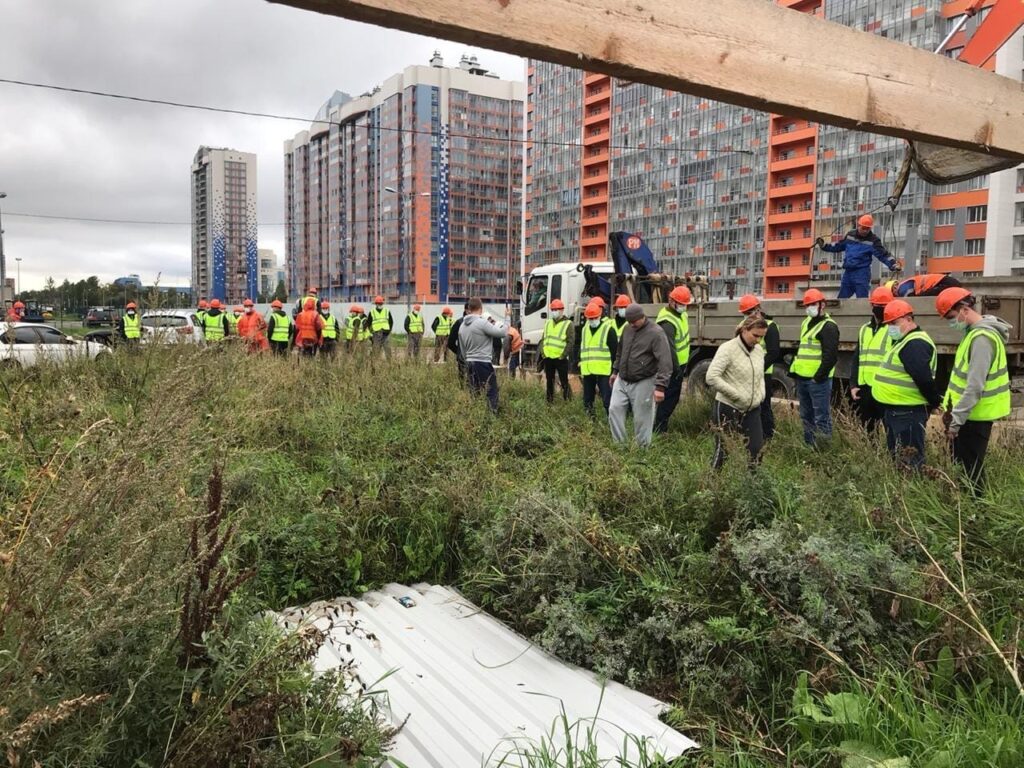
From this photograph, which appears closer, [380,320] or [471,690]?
[471,690]

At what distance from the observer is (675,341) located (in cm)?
934

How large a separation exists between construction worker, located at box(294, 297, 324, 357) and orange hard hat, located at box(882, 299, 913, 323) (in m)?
11.1

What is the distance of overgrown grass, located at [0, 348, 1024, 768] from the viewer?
1.88 meters

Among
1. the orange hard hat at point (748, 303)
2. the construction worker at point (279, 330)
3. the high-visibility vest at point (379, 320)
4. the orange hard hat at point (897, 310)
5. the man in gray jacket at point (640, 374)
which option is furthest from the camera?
the high-visibility vest at point (379, 320)

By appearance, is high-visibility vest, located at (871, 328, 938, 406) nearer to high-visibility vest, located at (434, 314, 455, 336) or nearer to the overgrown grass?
the overgrown grass

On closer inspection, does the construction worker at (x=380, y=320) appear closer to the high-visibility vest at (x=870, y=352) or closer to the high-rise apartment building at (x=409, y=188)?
the high-visibility vest at (x=870, y=352)

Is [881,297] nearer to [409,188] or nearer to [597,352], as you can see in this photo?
[597,352]

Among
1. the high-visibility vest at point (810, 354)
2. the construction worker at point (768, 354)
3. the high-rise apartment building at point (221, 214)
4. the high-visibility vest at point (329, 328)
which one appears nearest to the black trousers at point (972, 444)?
the construction worker at point (768, 354)

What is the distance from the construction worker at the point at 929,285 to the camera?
8.50 meters

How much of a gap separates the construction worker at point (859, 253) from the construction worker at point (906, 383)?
5.27 m

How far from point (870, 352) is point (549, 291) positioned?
11515 millimetres

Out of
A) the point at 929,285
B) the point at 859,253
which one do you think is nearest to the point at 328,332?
the point at 859,253

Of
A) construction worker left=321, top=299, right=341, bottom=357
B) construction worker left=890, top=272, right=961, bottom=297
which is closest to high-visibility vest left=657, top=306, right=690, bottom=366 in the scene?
construction worker left=890, top=272, right=961, bottom=297

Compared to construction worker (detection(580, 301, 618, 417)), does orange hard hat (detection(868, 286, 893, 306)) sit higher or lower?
higher
